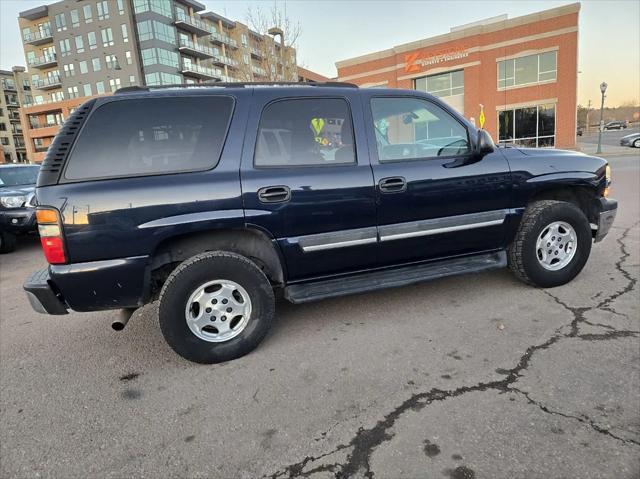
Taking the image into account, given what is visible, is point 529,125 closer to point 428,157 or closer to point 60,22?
point 428,157

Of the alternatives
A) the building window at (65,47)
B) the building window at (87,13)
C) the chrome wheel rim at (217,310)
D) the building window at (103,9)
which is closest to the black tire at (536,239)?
the chrome wheel rim at (217,310)

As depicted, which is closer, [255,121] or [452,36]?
[255,121]

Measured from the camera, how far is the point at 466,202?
350 cm

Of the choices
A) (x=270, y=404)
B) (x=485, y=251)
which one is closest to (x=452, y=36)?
(x=485, y=251)

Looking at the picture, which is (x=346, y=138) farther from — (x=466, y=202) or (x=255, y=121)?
(x=466, y=202)

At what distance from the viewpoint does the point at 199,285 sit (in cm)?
287

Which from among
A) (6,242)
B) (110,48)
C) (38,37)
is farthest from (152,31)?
(6,242)

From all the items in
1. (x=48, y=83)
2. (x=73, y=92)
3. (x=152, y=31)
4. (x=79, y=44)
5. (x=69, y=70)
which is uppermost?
(x=79, y=44)

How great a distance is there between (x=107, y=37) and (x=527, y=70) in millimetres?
53335

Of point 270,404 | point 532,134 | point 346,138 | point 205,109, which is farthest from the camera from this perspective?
point 532,134

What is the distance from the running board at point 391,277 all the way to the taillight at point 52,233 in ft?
5.16

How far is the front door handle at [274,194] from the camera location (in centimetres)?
296

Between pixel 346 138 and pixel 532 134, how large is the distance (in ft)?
96.9

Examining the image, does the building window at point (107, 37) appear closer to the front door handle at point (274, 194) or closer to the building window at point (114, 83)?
the building window at point (114, 83)
